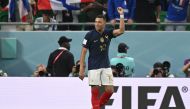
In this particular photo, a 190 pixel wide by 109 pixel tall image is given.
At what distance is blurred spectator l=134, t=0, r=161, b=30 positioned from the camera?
1898cm

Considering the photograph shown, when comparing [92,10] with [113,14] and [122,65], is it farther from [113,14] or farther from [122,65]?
[122,65]

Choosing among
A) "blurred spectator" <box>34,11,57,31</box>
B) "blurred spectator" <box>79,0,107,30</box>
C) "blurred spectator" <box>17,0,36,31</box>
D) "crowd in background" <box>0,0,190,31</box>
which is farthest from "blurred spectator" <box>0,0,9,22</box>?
"blurred spectator" <box>79,0,107,30</box>

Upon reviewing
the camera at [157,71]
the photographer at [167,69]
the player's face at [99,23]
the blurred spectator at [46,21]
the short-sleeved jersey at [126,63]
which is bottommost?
the photographer at [167,69]

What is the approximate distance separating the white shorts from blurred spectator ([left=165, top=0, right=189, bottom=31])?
4.09 metres

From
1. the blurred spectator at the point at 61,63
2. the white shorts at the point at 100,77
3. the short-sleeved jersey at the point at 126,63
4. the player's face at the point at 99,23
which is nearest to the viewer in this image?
the player's face at the point at 99,23

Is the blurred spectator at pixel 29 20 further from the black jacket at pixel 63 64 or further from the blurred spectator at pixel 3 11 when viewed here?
the black jacket at pixel 63 64

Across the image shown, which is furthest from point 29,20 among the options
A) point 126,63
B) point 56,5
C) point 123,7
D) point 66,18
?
point 126,63

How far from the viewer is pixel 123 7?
18.7 metres

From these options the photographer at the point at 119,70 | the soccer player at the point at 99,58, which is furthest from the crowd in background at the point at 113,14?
the soccer player at the point at 99,58

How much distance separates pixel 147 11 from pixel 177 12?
2.31ft

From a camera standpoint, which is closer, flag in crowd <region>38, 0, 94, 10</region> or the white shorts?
the white shorts

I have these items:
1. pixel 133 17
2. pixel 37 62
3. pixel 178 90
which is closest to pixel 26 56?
pixel 37 62

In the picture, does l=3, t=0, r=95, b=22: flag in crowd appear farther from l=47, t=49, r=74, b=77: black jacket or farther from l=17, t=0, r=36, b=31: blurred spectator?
l=47, t=49, r=74, b=77: black jacket

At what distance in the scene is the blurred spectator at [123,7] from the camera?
18641mm
